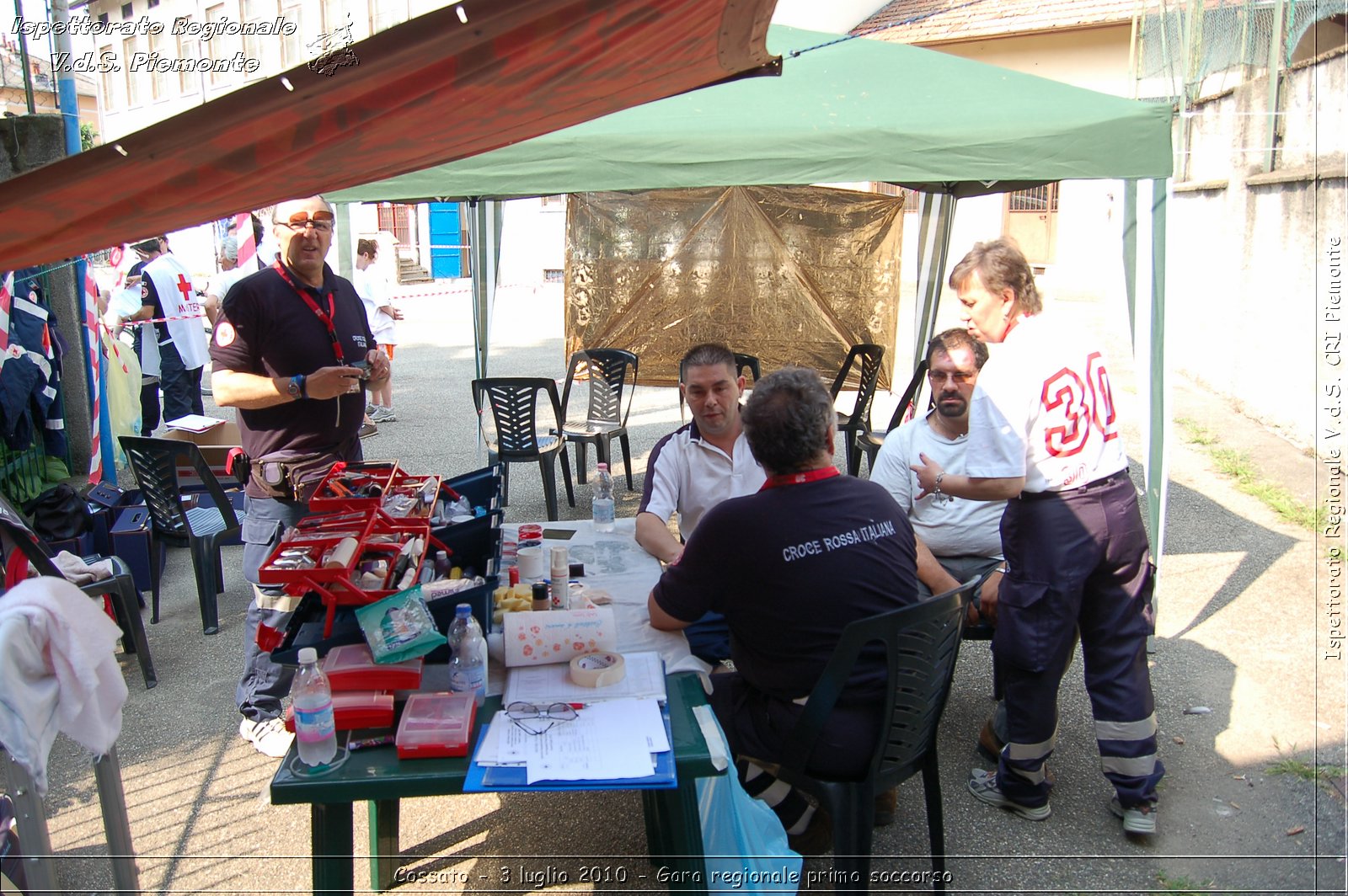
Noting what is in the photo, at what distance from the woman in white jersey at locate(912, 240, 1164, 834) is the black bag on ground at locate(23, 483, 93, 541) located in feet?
14.9

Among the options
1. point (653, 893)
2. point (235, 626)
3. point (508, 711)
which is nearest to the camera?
point (508, 711)

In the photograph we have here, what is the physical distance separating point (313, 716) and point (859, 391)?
5.90 metres

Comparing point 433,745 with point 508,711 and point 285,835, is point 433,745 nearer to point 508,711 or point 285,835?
point 508,711

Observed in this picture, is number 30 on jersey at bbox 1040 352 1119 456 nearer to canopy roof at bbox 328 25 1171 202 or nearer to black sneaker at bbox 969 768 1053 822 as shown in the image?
black sneaker at bbox 969 768 1053 822

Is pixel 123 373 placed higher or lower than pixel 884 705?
higher

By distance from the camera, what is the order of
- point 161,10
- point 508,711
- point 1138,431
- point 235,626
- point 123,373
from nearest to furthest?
point 508,711, point 235,626, point 123,373, point 1138,431, point 161,10

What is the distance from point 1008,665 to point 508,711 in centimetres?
167

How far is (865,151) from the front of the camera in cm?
477

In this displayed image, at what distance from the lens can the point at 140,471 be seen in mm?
4727

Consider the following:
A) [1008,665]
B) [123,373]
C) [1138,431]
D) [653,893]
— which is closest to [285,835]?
[653,893]

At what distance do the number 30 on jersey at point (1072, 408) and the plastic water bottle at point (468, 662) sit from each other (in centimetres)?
178

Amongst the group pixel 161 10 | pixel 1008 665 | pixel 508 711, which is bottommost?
pixel 1008 665

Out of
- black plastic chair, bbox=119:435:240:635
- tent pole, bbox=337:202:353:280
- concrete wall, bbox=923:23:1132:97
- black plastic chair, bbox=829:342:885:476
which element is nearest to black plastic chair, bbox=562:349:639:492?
→ black plastic chair, bbox=829:342:885:476

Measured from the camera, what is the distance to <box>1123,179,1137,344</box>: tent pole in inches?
176
